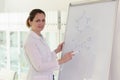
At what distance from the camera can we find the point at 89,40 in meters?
2.20

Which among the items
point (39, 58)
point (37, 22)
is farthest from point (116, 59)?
point (37, 22)

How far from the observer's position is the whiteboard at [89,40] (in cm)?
203

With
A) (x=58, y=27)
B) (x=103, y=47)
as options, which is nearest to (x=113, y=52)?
(x=103, y=47)

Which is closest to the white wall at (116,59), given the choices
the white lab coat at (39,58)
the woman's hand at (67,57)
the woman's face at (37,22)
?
the woman's hand at (67,57)

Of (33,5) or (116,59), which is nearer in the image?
(116,59)

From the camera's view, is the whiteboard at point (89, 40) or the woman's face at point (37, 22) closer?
the whiteboard at point (89, 40)

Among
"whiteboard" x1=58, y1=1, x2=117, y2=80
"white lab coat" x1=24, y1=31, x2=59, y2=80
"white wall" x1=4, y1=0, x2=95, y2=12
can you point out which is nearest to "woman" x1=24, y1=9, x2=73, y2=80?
"white lab coat" x1=24, y1=31, x2=59, y2=80

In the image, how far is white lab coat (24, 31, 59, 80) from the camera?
2.21 metres

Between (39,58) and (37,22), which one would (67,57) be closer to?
(39,58)

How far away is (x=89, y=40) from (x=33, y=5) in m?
1.99

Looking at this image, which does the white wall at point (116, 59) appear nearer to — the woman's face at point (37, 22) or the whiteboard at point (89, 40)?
the whiteboard at point (89, 40)

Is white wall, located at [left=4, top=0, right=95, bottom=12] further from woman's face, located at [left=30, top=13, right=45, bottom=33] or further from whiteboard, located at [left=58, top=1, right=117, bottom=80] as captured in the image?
woman's face, located at [left=30, top=13, right=45, bottom=33]

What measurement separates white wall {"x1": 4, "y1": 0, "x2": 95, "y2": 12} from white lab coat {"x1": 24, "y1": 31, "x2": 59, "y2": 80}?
1.23 meters

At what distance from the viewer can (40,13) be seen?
2.32 meters
